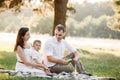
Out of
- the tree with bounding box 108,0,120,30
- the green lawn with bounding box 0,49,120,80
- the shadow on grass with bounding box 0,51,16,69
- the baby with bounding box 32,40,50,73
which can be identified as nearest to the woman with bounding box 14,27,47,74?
the baby with bounding box 32,40,50,73

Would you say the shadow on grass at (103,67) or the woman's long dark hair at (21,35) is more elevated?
the woman's long dark hair at (21,35)

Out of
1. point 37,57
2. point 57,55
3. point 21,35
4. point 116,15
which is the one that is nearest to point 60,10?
point 57,55

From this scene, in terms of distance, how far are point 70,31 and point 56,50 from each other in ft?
263

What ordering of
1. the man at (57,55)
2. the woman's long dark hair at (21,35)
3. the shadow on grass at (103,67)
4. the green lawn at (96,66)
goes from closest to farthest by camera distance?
the woman's long dark hair at (21,35)
the man at (57,55)
the green lawn at (96,66)
the shadow on grass at (103,67)

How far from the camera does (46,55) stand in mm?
9922

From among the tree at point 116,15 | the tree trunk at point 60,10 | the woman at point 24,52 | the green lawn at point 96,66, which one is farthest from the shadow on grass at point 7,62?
the tree at point 116,15

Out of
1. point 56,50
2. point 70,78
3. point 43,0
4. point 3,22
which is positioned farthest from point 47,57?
point 3,22

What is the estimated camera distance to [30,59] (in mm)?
9883

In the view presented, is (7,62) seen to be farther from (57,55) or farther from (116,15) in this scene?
(116,15)

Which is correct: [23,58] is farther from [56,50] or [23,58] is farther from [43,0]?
[43,0]

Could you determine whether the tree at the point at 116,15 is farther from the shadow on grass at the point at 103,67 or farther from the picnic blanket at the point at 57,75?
the picnic blanket at the point at 57,75

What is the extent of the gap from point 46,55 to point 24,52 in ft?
1.92

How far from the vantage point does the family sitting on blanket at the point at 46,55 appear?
9.60 m

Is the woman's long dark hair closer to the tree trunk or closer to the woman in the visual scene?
the woman
